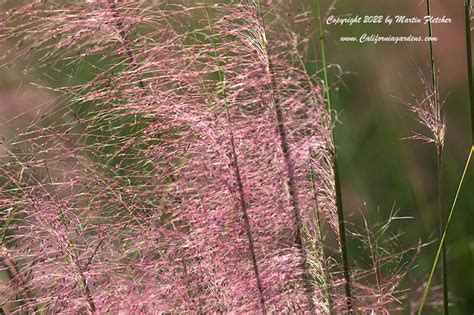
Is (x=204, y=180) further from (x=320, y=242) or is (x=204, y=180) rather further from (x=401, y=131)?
(x=401, y=131)

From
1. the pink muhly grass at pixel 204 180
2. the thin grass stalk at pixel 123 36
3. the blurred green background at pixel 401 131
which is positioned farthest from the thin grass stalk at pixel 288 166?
→ the blurred green background at pixel 401 131

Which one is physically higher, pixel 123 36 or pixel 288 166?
pixel 123 36

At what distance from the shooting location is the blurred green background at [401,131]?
172 cm

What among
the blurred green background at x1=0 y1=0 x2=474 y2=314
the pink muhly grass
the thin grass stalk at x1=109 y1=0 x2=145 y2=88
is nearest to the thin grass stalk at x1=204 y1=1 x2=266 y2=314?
the pink muhly grass

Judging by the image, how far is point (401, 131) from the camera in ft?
6.23

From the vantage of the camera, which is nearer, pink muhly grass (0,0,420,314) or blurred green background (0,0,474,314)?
pink muhly grass (0,0,420,314)

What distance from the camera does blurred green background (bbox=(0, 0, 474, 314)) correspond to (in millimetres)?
1725

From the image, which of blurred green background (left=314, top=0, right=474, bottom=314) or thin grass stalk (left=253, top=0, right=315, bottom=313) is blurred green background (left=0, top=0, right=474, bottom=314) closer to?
blurred green background (left=314, top=0, right=474, bottom=314)

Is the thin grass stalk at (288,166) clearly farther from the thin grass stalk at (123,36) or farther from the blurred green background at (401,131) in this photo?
the blurred green background at (401,131)

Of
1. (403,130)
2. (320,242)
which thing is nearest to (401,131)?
(403,130)

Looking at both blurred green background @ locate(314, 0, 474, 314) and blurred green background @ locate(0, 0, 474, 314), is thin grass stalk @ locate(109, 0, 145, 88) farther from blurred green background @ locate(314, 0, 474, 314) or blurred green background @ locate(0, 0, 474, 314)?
blurred green background @ locate(314, 0, 474, 314)

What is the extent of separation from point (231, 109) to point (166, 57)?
118mm

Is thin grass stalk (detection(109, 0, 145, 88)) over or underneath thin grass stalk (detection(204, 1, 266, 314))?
over

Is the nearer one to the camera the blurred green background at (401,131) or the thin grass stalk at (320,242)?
the thin grass stalk at (320,242)
